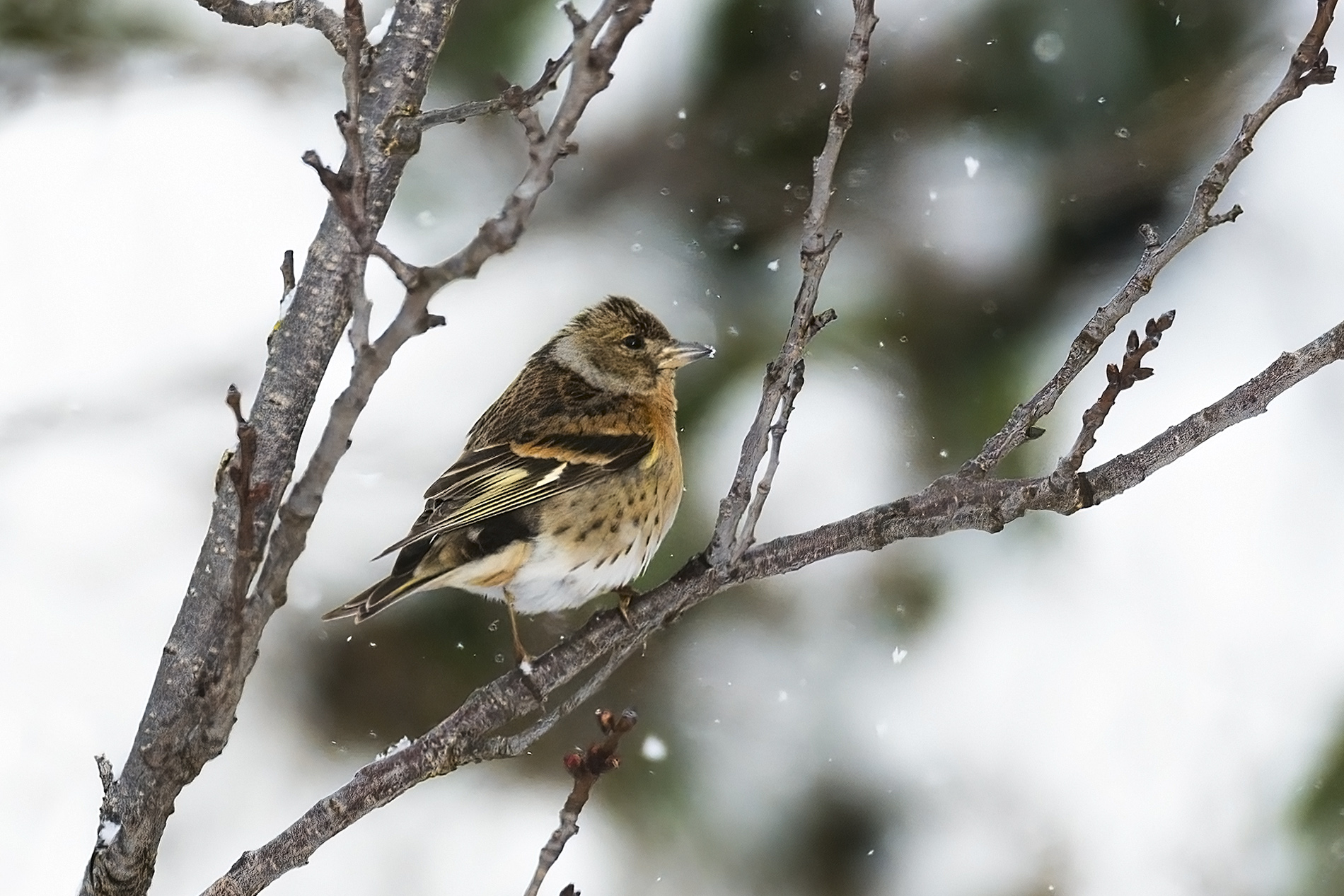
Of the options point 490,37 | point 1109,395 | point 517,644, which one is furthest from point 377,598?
point 490,37

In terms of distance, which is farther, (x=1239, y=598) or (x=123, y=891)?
(x=1239, y=598)

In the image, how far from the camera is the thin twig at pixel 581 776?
1.54 metres

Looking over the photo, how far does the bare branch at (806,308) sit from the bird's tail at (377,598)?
62 centimetres

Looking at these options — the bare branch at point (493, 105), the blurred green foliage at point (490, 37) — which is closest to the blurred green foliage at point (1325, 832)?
the bare branch at point (493, 105)

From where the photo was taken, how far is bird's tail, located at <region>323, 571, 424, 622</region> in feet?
7.46

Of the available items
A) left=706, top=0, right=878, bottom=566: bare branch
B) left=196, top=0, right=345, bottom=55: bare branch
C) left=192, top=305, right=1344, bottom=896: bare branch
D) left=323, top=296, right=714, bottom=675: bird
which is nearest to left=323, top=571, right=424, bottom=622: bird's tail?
left=323, top=296, right=714, bottom=675: bird

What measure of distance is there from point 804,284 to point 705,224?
5.53 ft

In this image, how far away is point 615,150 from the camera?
12.5ft

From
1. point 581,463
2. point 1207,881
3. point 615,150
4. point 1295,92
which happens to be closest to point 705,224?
point 615,150

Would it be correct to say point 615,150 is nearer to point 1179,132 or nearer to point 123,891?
point 1179,132

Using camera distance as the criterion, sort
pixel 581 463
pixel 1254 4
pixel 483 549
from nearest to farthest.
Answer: pixel 483 549, pixel 581 463, pixel 1254 4

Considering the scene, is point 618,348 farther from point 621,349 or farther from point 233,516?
point 233,516

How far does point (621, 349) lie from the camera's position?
123 inches

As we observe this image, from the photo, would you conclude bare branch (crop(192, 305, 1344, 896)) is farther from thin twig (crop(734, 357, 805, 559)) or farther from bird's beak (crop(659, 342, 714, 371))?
bird's beak (crop(659, 342, 714, 371))
